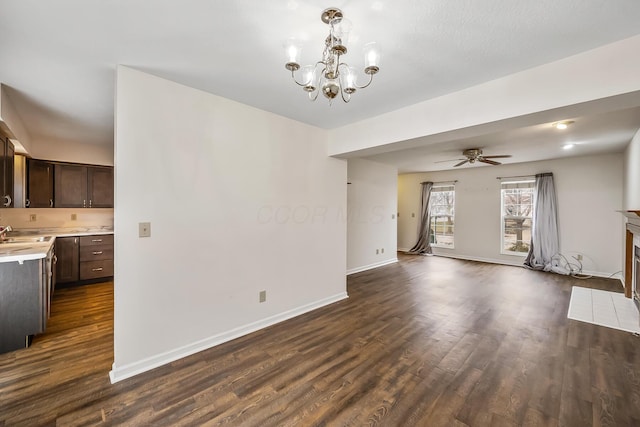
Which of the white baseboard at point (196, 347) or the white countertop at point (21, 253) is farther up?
the white countertop at point (21, 253)

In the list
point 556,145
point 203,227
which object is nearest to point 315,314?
point 203,227

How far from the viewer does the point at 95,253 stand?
4.64 meters

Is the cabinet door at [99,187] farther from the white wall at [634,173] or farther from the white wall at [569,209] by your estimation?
the white wall at [634,173]

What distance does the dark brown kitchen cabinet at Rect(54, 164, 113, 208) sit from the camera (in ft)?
15.2

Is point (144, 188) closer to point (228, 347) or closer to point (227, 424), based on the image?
point (228, 347)

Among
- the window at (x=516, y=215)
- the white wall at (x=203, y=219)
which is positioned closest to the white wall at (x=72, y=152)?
the white wall at (x=203, y=219)

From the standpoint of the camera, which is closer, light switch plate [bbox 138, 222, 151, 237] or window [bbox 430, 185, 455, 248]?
light switch plate [bbox 138, 222, 151, 237]

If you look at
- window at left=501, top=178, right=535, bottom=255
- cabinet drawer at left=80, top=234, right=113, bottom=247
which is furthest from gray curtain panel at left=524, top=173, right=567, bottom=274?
cabinet drawer at left=80, top=234, right=113, bottom=247

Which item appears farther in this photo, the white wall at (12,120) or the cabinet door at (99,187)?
the cabinet door at (99,187)

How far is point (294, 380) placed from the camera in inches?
85.8

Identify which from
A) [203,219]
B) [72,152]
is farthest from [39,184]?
[203,219]

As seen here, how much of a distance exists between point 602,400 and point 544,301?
97.2 inches

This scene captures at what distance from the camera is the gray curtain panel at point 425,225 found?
26.1 feet

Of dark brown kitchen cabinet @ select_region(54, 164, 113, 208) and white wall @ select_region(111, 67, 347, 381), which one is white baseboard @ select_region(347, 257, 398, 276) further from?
dark brown kitchen cabinet @ select_region(54, 164, 113, 208)
